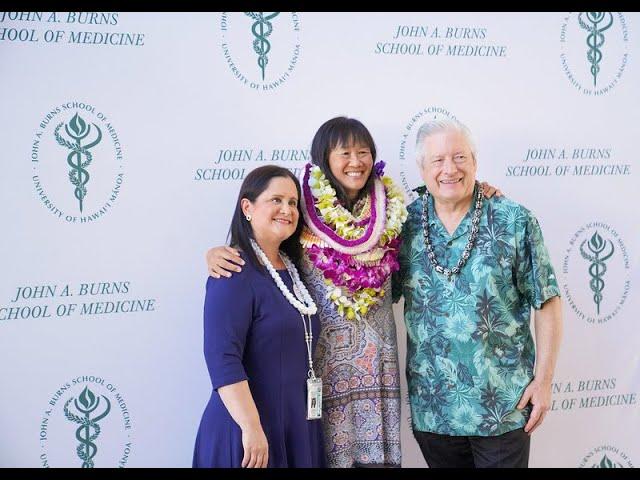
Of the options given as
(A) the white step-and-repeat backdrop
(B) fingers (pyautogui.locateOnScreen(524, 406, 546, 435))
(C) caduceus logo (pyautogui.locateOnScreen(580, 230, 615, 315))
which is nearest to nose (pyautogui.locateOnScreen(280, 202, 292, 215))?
(A) the white step-and-repeat backdrop

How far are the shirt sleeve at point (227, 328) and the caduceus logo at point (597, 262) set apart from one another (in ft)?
5.53

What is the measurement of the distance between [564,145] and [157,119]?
1.71 metres

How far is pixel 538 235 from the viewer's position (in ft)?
6.75

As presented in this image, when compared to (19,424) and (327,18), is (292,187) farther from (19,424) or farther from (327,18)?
(19,424)

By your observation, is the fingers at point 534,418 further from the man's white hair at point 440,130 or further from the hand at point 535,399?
the man's white hair at point 440,130

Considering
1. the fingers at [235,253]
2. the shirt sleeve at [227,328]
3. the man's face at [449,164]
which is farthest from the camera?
the man's face at [449,164]

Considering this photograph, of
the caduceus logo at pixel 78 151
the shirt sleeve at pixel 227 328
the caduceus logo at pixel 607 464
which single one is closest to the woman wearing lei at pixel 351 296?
the shirt sleeve at pixel 227 328

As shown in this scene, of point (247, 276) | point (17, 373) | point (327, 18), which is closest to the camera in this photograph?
point (247, 276)

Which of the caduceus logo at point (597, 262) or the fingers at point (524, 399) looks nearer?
the fingers at point (524, 399)

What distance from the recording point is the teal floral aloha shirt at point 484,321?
6.68 ft

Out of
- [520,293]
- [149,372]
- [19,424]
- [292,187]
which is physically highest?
[292,187]

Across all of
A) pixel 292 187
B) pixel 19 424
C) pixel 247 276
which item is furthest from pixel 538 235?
pixel 19 424

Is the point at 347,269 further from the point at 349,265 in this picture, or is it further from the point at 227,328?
the point at 227,328

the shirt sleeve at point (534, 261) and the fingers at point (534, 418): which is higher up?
the shirt sleeve at point (534, 261)
